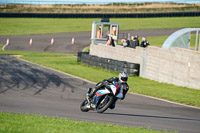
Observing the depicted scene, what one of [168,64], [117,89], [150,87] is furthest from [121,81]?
[168,64]

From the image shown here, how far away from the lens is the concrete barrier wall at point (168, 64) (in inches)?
723

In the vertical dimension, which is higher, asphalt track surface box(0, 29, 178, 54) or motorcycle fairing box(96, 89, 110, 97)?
motorcycle fairing box(96, 89, 110, 97)

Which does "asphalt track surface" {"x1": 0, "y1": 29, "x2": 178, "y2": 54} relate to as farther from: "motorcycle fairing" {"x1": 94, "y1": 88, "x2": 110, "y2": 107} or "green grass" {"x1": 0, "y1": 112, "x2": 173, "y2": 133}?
"green grass" {"x1": 0, "y1": 112, "x2": 173, "y2": 133}

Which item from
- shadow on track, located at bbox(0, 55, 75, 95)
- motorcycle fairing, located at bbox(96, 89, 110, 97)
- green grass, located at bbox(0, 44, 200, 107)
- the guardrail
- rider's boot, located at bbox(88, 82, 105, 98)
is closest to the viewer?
motorcycle fairing, located at bbox(96, 89, 110, 97)

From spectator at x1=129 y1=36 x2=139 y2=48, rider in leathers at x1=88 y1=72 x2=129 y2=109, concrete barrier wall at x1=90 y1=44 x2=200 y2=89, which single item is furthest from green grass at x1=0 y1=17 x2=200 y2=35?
rider in leathers at x1=88 y1=72 x2=129 y2=109

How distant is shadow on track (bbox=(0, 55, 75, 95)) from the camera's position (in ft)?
55.2

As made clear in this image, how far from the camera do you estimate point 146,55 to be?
22188mm

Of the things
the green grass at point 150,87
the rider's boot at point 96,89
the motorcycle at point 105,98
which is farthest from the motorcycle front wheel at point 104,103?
the green grass at point 150,87

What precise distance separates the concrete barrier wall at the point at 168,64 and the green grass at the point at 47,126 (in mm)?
10075

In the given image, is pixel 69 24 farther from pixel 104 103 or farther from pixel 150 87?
pixel 104 103

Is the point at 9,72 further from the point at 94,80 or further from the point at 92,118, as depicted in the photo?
the point at 92,118

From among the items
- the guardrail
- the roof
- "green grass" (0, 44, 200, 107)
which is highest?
the guardrail

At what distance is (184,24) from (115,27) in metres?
24.5

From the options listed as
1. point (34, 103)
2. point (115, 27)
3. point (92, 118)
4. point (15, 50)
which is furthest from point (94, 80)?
point (15, 50)
